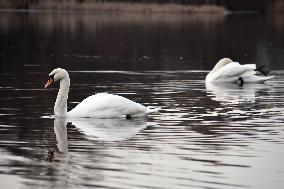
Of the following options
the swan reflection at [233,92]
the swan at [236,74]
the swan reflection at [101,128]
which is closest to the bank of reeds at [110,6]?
the swan at [236,74]

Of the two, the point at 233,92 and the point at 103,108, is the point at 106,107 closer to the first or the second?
the point at 103,108

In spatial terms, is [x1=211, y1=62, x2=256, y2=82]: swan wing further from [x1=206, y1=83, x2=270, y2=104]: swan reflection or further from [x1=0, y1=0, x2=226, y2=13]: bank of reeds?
[x1=0, y1=0, x2=226, y2=13]: bank of reeds

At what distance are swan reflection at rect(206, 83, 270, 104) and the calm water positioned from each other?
2 cm

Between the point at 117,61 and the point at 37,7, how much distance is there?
49408 millimetres

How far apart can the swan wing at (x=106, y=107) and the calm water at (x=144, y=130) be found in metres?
0.16

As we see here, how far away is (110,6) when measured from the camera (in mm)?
75625

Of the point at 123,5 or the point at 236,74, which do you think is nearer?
the point at 236,74

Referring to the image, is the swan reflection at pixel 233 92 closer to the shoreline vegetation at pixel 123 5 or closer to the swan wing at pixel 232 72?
the swan wing at pixel 232 72

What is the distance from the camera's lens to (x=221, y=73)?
23.3 m

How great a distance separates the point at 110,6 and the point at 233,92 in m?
55.5

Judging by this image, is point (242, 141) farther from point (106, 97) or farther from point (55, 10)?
point (55, 10)

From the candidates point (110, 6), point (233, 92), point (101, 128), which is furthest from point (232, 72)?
point (110, 6)

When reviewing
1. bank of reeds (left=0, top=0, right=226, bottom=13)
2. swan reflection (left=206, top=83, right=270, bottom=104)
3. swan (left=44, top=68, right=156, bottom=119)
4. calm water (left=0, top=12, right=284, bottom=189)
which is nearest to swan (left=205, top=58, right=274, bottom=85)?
swan reflection (left=206, top=83, right=270, bottom=104)

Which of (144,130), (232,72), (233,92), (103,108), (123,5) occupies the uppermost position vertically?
(103,108)
